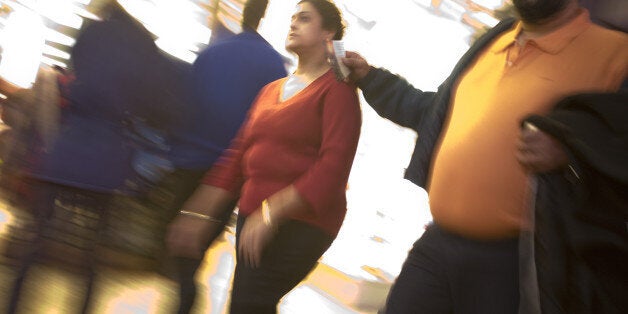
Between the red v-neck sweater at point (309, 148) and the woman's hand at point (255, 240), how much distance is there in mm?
84

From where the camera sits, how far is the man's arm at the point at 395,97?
2.26m

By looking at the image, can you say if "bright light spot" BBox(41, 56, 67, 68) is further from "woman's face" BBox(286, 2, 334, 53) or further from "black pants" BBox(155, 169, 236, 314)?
"woman's face" BBox(286, 2, 334, 53)

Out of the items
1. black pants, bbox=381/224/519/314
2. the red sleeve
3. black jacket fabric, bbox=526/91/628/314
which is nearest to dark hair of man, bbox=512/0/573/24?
black jacket fabric, bbox=526/91/628/314

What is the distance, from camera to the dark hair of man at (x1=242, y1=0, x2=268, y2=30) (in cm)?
299

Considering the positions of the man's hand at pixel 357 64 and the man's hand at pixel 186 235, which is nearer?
the man's hand at pixel 357 64

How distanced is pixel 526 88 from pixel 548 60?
8 centimetres

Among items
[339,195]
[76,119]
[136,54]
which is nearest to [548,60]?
[339,195]

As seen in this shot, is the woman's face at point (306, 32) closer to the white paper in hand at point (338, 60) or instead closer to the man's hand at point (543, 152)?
the white paper in hand at point (338, 60)

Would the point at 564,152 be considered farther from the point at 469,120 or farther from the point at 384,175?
the point at 384,175

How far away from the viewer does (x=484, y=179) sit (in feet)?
6.11

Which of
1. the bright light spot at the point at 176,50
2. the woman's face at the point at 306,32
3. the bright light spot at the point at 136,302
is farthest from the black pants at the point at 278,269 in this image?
the bright light spot at the point at 136,302

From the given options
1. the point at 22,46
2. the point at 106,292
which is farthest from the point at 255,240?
the point at 22,46

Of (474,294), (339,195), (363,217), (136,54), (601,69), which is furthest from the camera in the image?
(363,217)

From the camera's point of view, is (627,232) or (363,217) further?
(363,217)
